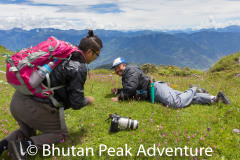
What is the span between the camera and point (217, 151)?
4508mm

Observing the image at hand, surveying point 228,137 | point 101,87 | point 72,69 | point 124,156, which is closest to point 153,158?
point 124,156

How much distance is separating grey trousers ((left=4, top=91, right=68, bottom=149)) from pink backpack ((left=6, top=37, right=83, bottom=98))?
35cm

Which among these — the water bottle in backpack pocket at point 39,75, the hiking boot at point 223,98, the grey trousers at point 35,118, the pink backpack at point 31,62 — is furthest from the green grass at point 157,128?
the water bottle in backpack pocket at point 39,75

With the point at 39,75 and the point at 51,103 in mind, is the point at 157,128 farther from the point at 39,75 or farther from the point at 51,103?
the point at 39,75

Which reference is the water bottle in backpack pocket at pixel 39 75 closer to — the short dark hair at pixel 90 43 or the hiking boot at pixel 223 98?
the short dark hair at pixel 90 43

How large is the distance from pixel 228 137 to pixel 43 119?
5.28 metres

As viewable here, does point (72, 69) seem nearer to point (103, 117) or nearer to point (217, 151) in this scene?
point (103, 117)

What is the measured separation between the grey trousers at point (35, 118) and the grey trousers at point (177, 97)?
445 centimetres

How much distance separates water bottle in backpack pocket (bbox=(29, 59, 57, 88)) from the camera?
3.87 meters

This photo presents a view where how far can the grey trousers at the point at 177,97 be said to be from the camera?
718cm

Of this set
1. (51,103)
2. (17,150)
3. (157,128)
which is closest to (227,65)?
(157,128)

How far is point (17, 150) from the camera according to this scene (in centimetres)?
403

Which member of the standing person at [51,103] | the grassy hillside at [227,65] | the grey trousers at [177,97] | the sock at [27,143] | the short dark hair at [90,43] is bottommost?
the grassy hillside at [227,65]

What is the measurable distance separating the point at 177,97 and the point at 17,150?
6041mm
